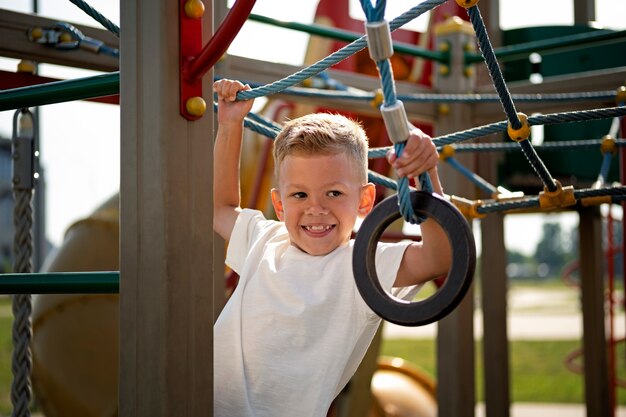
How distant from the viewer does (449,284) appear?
3.93ft

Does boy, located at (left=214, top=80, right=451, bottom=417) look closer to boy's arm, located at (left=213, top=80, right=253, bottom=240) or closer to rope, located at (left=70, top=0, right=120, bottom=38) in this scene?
boy's arm, located at (left=213, top=80, right=253, bottom=240)

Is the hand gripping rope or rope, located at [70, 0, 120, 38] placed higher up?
rope, located at [70, 0, 120, 38]

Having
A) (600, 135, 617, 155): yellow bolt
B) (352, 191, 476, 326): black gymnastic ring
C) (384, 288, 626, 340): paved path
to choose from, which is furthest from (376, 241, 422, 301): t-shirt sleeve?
(384, 288, 626, 340): paved path

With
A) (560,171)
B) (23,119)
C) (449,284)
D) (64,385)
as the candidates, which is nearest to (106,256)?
(64,385)

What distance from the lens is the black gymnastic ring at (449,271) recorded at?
1191 mm

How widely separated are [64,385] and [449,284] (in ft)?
9.23

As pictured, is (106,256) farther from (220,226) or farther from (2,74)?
(220,226)

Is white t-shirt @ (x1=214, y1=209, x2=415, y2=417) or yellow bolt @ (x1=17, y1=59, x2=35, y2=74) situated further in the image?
yellow bolt @ (x1=17, y1=59, x2=35, y2=74)

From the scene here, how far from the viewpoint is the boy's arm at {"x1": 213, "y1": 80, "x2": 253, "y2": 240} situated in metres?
1.78

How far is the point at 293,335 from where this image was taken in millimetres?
1666

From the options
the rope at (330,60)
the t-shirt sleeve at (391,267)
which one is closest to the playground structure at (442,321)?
the rope at (330,60)

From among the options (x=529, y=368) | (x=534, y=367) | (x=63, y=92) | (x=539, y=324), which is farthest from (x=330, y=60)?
(x=539, y=324)

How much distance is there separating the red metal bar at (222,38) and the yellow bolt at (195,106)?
0.04 metres

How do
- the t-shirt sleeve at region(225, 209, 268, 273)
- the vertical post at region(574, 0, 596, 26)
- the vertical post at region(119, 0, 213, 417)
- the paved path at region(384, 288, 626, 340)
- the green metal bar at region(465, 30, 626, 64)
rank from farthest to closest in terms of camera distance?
the paved path at region(384, 288, 626, 340)
the vertical post at region(574, 0, 596, 26)
the green metal bar at region(465, 30, 626, 64)
the t-shirt sleeve at region(225, 209, 268, 273)
the vertical post at region(119, 0, 213, 417)
